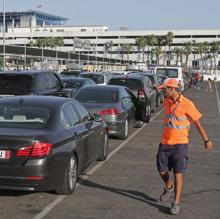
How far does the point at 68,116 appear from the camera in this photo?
786cm

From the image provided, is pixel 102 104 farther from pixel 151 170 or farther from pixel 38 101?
pixel 38 101

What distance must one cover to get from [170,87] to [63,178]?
1.85 metres

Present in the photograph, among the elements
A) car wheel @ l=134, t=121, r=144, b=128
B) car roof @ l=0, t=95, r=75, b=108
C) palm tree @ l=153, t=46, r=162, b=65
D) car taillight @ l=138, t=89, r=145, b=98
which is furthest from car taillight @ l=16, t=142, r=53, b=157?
palm tree @ l=153, t=46, r=162, b=65

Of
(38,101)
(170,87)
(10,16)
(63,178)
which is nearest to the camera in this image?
(170,87)

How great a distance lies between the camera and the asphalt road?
6598mm

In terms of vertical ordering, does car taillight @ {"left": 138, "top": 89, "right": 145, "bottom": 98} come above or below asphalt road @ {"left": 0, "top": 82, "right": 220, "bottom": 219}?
above

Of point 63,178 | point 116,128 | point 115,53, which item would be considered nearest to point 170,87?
point 63,178

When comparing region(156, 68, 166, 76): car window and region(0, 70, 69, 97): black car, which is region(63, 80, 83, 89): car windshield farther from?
region(156, 68, 166, 76): car window

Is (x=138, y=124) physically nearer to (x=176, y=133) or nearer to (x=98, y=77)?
(x=98, y=77)

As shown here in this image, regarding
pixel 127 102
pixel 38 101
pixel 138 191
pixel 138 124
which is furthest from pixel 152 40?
pixel 138 191

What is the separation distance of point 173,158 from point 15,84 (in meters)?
7.60

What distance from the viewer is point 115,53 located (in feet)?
492

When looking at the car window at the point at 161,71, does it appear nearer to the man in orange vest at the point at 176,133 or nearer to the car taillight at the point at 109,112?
the car taillight at the point at 109,112

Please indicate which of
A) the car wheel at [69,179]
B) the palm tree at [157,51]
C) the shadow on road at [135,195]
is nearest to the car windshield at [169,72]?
the shadow on road at [135,195]
